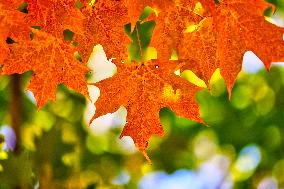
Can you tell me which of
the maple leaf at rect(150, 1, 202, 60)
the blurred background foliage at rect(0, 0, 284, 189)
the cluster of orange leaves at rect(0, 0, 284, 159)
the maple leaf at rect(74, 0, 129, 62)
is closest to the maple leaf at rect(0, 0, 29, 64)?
the cluster of orange leaves at rect(0, 0, 284, 159)

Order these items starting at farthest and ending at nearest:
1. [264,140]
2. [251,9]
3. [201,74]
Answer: [264,140], [201,74], [251,9]

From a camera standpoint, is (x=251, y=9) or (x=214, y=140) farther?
(x=214, y=140)

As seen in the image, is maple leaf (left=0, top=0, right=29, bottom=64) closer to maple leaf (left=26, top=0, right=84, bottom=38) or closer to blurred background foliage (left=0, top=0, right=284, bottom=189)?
maple leaf (left=26, top=0, right=84, bottom=38)

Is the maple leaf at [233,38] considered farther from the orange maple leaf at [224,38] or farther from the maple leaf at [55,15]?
the maple leaf at [55,15]

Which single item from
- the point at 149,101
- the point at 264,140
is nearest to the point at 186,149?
the point at 264,140

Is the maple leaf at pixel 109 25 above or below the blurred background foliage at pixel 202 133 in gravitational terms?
above

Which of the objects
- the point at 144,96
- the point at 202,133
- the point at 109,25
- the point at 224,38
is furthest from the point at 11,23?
the point at 202,133

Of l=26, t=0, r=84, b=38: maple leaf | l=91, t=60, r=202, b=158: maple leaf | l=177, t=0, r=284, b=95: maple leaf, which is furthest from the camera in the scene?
l=91, t=60, r=202, b=158: maple leaf

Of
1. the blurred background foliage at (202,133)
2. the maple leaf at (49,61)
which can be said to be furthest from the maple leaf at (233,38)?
the blurred background foliage at (202,133)

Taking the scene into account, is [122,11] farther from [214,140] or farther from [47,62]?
[214,140]
